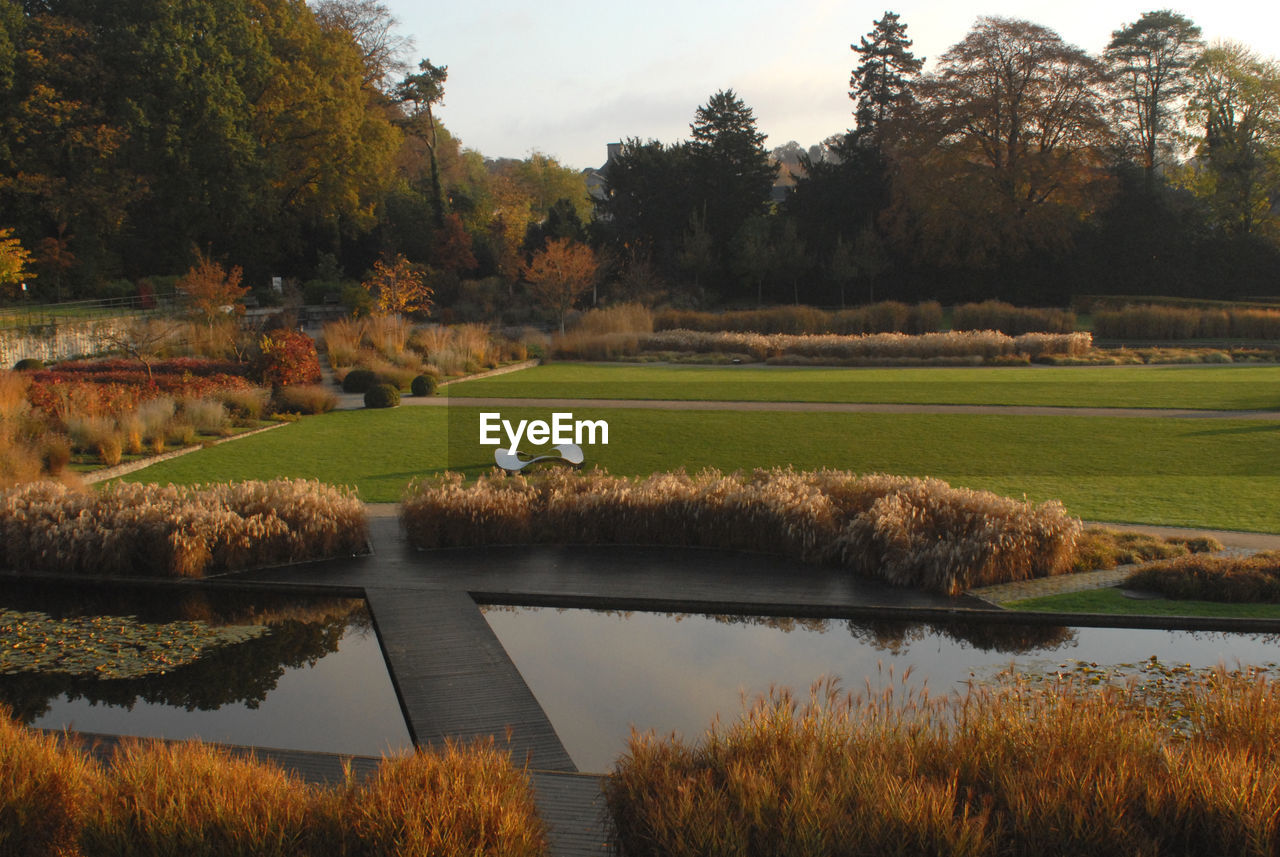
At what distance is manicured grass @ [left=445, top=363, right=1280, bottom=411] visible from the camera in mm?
18328

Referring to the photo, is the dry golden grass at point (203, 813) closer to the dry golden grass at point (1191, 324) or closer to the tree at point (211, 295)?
the tree at point (211, 295)

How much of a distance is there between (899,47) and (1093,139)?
38.9ft

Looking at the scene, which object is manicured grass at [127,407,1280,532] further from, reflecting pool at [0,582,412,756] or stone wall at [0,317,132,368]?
stone wall at [0,317,132,368]

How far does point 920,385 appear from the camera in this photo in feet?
69.7

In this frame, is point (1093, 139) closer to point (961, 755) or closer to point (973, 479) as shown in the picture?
point (973, 479)

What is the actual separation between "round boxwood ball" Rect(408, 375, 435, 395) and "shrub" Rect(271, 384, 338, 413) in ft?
7.49

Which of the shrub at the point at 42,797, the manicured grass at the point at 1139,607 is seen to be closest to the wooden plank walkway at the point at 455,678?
the shrub at the point at 42,797

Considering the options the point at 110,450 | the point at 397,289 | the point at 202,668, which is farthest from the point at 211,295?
the point at 202,668

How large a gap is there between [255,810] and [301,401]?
580 inches

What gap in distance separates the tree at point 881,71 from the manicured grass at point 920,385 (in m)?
28.2

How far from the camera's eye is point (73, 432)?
1373 centimetres

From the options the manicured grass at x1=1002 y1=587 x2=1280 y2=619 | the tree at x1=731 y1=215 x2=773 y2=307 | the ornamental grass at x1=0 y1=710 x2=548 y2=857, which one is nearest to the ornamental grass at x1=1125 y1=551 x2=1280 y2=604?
the manicured grass at x1=1002 y1=587 x2=1280 y2=619

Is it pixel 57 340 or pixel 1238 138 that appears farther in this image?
pixel 1238 138

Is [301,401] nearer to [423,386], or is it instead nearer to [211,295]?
[423,386]
